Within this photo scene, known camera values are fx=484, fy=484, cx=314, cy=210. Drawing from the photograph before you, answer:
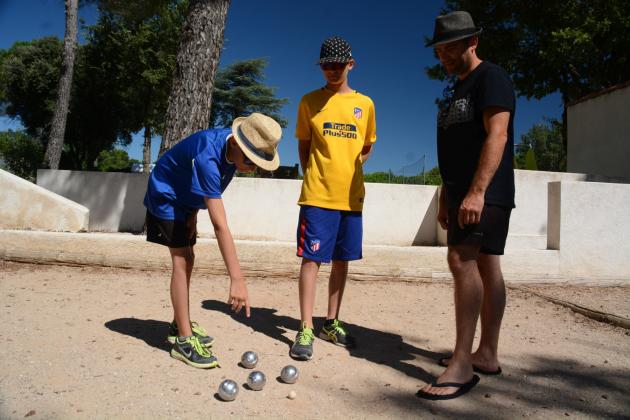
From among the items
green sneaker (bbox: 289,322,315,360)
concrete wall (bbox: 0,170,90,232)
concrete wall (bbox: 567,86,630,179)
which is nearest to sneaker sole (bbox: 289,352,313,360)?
green sneaker (bbox: 289,322,315,360)

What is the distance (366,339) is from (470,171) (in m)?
1.78

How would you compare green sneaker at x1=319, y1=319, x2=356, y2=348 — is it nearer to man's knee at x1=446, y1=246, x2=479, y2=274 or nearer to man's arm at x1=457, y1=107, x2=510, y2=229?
man's knee at x1=446, y1=246, x2=479, y2=274

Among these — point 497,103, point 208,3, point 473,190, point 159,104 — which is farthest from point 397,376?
point 159,104

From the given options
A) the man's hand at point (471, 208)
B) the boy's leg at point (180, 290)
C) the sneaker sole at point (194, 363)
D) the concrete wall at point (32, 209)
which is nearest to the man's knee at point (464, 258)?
the man's hand at point (471, 208)

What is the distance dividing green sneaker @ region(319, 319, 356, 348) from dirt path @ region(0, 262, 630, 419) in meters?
0.09

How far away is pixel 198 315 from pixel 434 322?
86.1 inches

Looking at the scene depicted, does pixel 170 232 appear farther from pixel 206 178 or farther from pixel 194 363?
pixel 194 363

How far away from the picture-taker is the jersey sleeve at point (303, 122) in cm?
366

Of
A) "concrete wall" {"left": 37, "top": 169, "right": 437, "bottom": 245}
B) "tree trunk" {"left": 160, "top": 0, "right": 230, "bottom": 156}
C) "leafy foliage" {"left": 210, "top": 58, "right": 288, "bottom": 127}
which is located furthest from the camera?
"leafy foliage" {"left": 210, "top": 58, "right": 288, "bottom": 127}

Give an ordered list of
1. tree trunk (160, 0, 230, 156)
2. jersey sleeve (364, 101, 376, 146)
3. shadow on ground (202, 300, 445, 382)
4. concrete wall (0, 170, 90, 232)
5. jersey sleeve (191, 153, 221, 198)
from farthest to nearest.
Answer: tree trunk (160, 0, 230, 156), concrete wall (0, 170, 90, 232), jersey sleeve (364, 101, 376, 146), shadow on ground (202, 300, 445, 382), jersey sleeve (191, 153, 221, 198)

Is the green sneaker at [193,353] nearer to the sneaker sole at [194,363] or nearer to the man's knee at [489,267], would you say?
the sneaker sole at [194,363]

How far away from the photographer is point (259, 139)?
9.43ft

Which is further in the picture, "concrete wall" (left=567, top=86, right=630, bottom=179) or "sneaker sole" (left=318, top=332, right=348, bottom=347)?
"concrete wall" (left=567, top=86, right=630, bottom=179)

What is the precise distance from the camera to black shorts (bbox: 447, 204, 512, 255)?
108 inches
